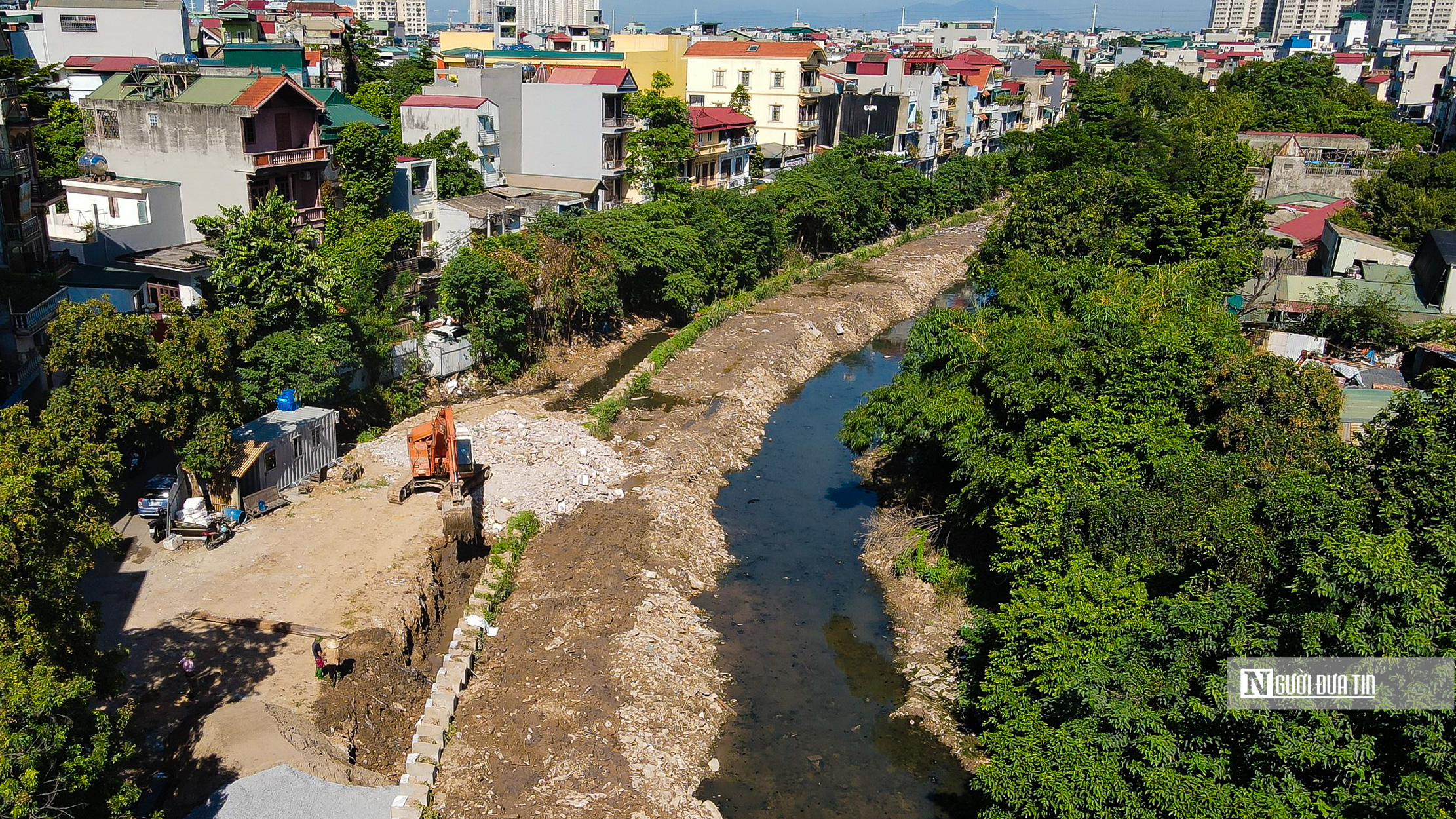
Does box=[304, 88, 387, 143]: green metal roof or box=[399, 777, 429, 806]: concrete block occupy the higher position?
box=[304, 88, 387, 143]: green metal roof

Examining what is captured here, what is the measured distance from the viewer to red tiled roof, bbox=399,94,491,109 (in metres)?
46.5

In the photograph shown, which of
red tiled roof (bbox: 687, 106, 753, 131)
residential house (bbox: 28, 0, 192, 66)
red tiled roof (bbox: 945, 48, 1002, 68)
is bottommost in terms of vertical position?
red tiled roof (bbox: 687, 106, 753, 131)

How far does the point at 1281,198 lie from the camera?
182 ft

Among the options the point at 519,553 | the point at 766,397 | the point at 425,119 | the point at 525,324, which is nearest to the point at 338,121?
the point at 425,119

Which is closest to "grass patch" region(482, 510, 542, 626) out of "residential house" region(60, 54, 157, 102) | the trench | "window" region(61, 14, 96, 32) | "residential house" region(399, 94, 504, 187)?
the trench

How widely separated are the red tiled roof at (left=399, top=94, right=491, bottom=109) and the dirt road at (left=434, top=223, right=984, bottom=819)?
743 inches

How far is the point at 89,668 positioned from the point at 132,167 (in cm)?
2866

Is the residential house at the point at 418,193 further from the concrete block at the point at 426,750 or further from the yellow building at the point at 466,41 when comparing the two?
the yellow building at the point at 466,41

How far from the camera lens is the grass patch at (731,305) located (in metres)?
34.2

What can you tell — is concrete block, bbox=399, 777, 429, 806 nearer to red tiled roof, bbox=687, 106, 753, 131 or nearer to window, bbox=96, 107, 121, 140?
window, bbox=96, 107, 121, 140

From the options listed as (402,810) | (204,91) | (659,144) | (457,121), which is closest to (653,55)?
(659,144)

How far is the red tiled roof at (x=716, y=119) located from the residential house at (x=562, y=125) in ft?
15.8

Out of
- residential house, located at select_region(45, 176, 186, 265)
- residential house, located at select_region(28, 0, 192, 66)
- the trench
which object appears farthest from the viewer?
residential house, located at select_region(28, 0, 192, 66)

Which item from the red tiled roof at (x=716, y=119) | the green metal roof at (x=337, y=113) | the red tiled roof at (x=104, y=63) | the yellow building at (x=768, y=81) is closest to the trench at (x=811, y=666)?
the green metal roof at (x=337, y=113)
